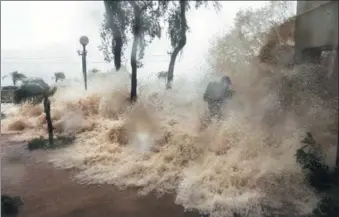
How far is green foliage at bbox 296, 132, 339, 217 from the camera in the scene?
7.84ft

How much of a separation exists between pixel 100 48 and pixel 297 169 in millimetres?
1807

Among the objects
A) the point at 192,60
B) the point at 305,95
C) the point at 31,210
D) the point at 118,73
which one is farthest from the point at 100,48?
the point at 305,95

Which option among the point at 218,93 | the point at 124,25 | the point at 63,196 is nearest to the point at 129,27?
the point at 124,25

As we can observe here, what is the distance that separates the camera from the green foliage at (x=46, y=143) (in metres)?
3.68

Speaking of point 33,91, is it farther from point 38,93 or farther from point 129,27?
point 129,27

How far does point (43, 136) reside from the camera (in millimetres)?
3889

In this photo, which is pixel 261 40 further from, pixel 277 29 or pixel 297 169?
pixel 297 169

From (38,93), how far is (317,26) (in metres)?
2.59

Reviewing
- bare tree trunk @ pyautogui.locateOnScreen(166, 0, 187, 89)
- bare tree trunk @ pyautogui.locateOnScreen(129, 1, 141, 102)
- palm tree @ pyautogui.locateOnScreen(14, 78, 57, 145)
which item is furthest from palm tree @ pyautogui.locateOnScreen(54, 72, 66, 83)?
bare tree trunk @ pyautogui.locateOnScreen(166, 0, 187, 89)

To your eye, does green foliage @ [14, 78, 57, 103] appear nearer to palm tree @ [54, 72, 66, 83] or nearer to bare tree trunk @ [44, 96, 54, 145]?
bare tree trunk @ [44, 96, 54, 145]

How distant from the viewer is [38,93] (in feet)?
12.0

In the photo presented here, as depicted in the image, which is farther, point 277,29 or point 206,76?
point 206,76

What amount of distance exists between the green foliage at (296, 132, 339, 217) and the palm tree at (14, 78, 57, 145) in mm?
2256

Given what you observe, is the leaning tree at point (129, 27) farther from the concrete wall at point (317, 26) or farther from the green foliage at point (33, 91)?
the concrete wall at point (317, 26)
